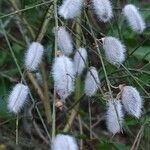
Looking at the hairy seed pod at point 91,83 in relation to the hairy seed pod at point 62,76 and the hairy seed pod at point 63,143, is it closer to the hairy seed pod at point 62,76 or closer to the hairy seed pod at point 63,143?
the hairy seed pod at point 62,76

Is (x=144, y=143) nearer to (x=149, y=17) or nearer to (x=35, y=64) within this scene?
(x=149, y=17)

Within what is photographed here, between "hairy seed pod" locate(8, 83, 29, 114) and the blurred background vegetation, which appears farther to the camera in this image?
the blurred background vegetation

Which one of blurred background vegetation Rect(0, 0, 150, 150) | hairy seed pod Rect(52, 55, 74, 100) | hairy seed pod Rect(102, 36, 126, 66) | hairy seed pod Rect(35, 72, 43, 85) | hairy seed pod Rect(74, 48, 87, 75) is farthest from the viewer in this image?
hairy seed pod Rect(35, 72, 43, 85)

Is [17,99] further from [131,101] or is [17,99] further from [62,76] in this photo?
[131,101]

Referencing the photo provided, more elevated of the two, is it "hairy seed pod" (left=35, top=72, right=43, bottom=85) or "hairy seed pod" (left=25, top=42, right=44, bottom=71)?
"hairy seed pod" (left=25, top=42, right=44, bottom=71)

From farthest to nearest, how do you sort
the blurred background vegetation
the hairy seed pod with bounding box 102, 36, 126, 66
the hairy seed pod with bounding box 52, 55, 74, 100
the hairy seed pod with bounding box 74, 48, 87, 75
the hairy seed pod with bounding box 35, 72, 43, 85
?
the hairy seed pod with bounding box 35, 72, 43, 85
the blurred background vegetation
the hairy seed pod with bounding box 74, 48, 87, 75
the hairy seed pod with bounding box 102, 36, 126, 66
the hairy seed pod with bounding box 52, 55, 74, 100

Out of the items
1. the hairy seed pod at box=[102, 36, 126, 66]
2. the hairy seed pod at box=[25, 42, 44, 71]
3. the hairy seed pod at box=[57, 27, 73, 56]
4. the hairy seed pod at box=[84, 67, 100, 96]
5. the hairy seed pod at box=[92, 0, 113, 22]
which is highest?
Result: the hairy seed pod at box=[92, 0, 113, 22]

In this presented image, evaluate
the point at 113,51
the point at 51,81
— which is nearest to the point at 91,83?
the point at 113,51

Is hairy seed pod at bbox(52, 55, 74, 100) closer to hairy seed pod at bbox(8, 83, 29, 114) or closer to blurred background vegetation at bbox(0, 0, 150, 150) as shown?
hairy seed pod at bbox(8, 83, 29, 114)

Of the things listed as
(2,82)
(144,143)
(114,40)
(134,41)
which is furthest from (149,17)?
(114,40)

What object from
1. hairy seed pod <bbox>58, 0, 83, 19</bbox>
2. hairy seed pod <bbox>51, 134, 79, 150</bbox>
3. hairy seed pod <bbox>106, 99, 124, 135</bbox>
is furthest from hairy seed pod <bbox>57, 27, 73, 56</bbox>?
hairy seed pod <bbox>51, 134, 79, 150</bbox>

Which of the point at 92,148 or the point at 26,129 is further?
the point at 26,129
